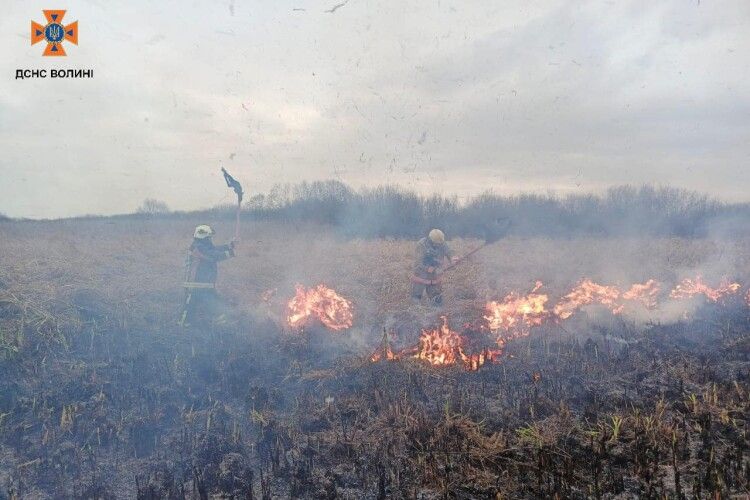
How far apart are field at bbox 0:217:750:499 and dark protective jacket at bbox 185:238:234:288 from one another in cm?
120

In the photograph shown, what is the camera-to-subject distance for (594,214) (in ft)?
109

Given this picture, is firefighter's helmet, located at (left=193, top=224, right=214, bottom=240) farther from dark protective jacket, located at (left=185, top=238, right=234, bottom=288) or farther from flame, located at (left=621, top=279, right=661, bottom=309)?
flame, located at (left=621, top=279, right=661, bottom=309)

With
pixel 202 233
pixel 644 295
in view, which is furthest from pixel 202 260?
pixel 644 295

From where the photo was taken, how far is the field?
17.6ft

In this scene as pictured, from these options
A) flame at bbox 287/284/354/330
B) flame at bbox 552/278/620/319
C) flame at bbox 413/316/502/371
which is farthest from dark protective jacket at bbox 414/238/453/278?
flame at bbox 552/278/620/319

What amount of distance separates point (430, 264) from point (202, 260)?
18.5 feet

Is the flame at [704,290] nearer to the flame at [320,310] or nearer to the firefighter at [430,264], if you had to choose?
the firefighter at [430,264]

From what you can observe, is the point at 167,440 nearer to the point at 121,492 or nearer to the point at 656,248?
the point at 121,492

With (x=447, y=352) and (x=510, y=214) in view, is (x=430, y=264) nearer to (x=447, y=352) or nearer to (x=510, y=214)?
(x=447, y=352)

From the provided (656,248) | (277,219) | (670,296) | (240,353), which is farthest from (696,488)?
(277,219)

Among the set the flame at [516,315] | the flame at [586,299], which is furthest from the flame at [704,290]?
the flame at [516,315]

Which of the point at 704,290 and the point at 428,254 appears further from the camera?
the point at 704,290

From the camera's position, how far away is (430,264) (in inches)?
496

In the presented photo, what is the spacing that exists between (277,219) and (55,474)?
Answer: 86.1 feet
